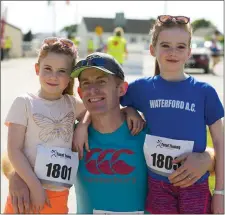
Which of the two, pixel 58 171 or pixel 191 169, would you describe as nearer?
pixel 191 169

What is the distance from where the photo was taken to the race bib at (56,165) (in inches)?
112

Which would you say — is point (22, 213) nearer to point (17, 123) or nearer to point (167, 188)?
point (17, 123)

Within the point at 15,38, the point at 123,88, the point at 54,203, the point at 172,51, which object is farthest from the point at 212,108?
the point at 15,38

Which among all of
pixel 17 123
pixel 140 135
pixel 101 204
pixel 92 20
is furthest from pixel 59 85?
pixel 92 20

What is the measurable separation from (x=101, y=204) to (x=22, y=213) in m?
0.49

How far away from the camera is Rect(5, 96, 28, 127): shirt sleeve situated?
111 inches

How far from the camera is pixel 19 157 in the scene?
2773 mm

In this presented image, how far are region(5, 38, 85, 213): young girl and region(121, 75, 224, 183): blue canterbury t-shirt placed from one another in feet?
1.80

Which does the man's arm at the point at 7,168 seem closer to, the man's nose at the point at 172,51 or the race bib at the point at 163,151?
the race bib at the point at 163,151

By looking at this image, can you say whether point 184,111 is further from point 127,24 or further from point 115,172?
point 127,24

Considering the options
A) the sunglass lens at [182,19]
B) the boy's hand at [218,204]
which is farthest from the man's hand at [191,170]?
the sunglass lens at [182,19]

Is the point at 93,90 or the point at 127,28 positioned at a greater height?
the point at 127,28

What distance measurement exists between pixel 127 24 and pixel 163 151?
303ft

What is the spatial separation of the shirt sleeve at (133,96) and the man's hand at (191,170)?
0.49 meters
